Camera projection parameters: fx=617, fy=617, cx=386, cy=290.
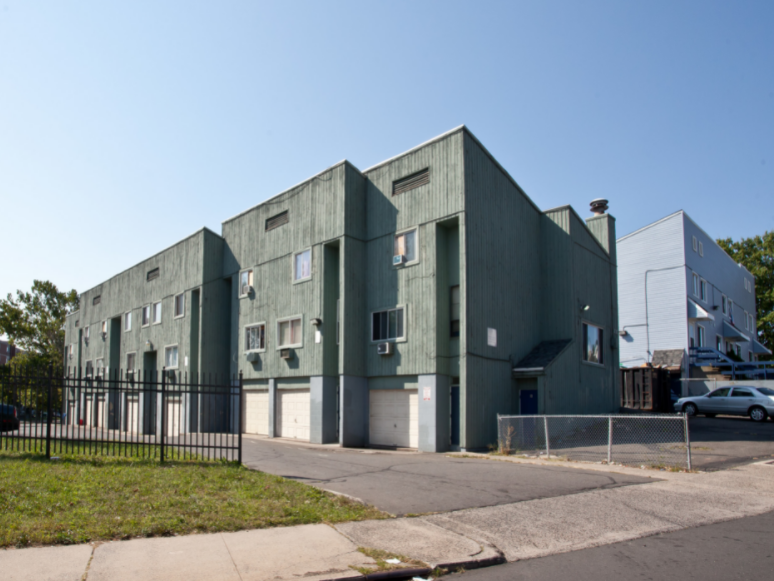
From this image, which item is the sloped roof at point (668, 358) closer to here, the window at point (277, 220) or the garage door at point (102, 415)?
the window at point (277, 220)

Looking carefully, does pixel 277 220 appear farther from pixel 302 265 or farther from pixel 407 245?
pixel 407 245

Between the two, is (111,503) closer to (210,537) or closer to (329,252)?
(210,537)

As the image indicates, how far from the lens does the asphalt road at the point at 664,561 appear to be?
6023mm

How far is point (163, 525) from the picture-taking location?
7.28 meters

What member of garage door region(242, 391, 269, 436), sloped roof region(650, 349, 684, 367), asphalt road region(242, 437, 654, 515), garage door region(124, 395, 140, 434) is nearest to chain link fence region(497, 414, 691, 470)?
asphalt road region(242, 437, 654, 515)

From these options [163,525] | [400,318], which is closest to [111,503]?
[163,525]

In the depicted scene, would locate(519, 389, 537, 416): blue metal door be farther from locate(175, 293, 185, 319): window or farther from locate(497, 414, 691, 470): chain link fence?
locate(175, 293, 185, 319): window

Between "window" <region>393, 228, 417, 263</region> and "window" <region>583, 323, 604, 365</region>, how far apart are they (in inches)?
305

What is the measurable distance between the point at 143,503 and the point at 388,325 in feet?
46.8

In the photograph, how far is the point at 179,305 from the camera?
1287 inches

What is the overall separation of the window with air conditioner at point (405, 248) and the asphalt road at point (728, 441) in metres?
10.5

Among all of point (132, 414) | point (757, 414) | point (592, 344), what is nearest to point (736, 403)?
point (757, 414)

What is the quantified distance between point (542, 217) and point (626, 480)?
47.6 ft

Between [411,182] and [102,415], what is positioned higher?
[411,182]
